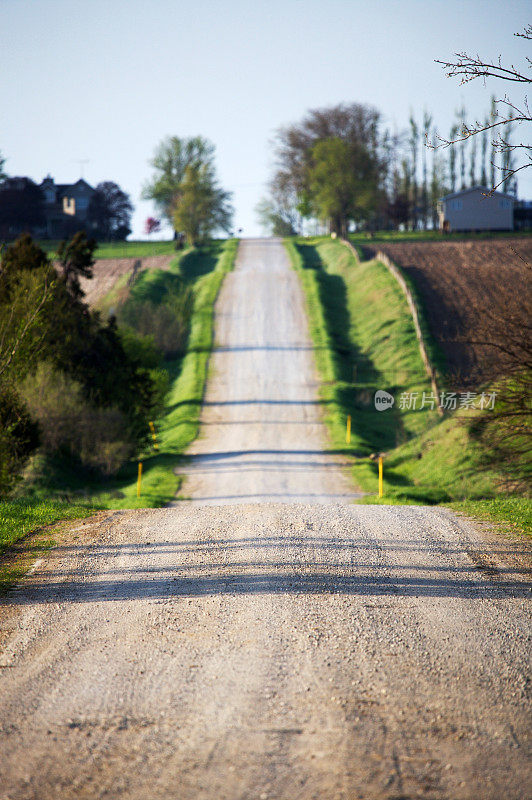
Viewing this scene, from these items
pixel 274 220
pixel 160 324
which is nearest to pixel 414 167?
pixel 274 220

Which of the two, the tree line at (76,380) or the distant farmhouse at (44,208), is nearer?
the tree line at (76,380)

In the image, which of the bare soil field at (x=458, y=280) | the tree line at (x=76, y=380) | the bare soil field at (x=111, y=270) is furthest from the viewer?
the bare soil field at (x=111, y=270)

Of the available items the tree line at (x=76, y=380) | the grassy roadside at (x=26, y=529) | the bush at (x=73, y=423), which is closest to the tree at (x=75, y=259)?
the tree line at (x=76, y=380)

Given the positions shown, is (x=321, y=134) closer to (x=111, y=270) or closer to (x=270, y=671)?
(x=111, y=270)

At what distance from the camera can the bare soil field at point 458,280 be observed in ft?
122

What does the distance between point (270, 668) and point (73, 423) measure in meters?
17.4

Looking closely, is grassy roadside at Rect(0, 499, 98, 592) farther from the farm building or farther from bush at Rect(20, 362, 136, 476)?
the farm building

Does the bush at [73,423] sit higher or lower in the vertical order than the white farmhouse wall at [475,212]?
lower

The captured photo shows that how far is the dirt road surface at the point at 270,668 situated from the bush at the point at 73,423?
1147 cm

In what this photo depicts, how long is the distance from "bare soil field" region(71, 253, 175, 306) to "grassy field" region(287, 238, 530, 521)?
1338cm

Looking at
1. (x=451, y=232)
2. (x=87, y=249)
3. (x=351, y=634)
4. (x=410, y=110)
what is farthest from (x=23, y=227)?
(x=351, y=634)

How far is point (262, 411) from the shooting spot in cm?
3372

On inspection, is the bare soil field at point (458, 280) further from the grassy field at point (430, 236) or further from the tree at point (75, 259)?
the tree at point (75, 259)

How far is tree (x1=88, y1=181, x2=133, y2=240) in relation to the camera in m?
95.6
